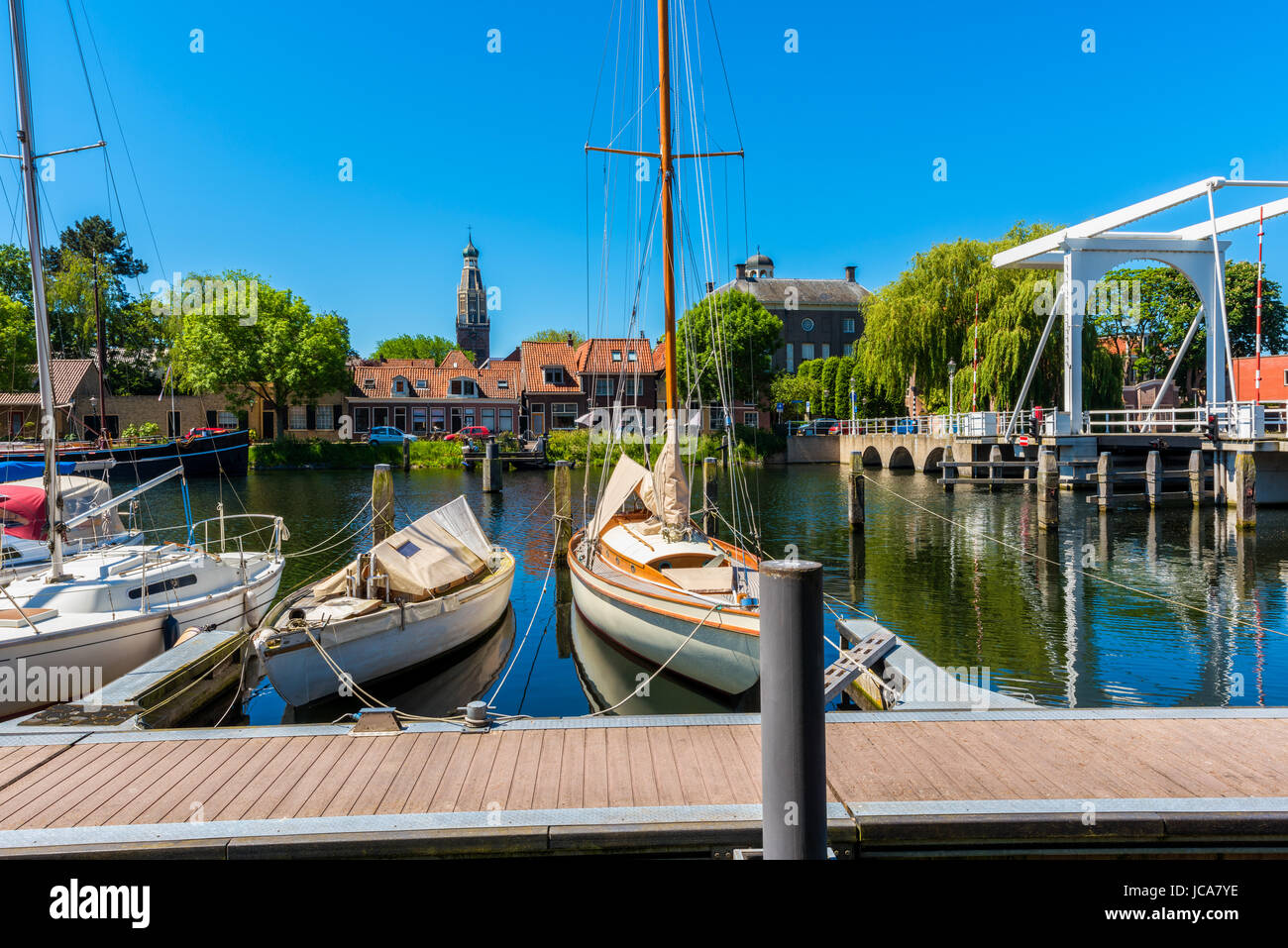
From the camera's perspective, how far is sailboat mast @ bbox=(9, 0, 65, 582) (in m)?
Result: 10.8

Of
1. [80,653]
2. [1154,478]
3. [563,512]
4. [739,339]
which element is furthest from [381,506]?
[739,339]

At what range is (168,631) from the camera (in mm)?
10719

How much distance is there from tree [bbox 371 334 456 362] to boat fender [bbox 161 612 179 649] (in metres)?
109

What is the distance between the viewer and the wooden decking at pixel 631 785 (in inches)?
188

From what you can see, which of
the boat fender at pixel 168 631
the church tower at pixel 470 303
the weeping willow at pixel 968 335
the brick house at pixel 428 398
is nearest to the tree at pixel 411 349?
the church tower at pixel 470 303

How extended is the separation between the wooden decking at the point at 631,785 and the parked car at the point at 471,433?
5275 cm

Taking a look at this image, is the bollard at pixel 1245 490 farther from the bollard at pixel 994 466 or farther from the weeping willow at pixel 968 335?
the weeping willow at pixel 968 335

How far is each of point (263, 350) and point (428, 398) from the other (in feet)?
49.6

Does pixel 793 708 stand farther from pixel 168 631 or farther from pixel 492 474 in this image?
pixel 492 474

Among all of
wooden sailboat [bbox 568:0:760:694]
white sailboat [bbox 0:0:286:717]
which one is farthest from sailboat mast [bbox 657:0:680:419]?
white sailboat [bbox 0:0:286:717]

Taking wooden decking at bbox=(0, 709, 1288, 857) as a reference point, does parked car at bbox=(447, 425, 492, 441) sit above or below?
above

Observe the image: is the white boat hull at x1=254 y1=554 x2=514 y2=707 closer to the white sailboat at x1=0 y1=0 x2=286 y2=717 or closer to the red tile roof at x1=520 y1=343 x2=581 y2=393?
the white sailboat at x1=0 y1=0 x2=286 y2=717
